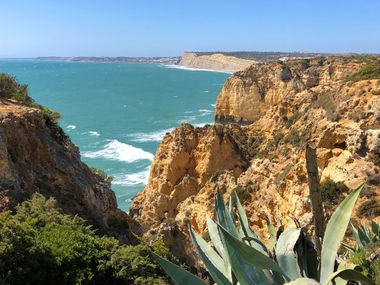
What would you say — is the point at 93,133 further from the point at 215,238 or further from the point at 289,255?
the point at 289,255

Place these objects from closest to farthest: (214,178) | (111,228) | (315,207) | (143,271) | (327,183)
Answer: (315,207)
(143,271)
(111,228)
(327,183)
(214,178)

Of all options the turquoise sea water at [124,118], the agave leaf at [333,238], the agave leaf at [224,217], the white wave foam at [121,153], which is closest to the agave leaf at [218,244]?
the agave leaf at [224,217]

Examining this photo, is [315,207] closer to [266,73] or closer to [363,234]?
[363,234]

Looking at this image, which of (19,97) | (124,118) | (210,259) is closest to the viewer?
(210,259)

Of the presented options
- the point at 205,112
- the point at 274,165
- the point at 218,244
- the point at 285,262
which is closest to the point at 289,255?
the point at 285,262

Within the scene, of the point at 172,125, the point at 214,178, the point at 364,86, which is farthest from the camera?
the point at 172,125

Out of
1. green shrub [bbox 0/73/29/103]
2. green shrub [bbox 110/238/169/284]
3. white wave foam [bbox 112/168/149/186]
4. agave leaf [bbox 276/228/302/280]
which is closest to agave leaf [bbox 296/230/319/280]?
agave leaf [bbox 276/228/302/280]

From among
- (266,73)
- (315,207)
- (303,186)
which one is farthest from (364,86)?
(266,73)
